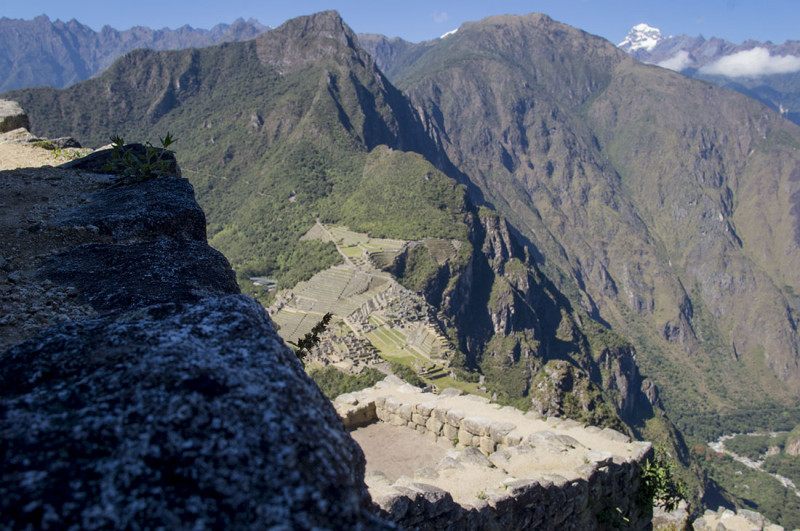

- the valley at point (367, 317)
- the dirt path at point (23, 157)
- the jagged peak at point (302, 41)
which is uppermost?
the jagged peak at point (302, 41)

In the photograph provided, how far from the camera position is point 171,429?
7.75ft

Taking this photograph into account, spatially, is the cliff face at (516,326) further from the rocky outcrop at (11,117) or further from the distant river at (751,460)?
the rocky outcrop at (11,117)

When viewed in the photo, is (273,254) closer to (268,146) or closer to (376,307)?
(376,307)

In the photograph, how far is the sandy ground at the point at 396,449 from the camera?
31.6 ft

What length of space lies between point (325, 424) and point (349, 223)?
97.4 metres

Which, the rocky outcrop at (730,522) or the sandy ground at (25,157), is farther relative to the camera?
the rocky outcrop at (730,522)

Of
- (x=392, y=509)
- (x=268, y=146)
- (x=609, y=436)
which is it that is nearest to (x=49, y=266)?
(x=392, y=509)

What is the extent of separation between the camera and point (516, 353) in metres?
103

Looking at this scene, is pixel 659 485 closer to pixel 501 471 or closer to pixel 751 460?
pixel 501 471

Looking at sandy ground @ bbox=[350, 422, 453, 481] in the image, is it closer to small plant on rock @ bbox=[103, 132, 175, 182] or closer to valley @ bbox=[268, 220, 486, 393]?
small plant on rock @ bbox=[103, 132, 175, 182]

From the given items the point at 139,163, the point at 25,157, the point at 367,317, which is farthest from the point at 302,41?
the point at 139,163

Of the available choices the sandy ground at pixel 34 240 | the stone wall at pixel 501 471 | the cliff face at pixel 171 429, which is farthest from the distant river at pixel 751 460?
the cliff face at pixel 171 429

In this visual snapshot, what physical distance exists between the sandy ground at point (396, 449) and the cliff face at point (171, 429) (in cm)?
678

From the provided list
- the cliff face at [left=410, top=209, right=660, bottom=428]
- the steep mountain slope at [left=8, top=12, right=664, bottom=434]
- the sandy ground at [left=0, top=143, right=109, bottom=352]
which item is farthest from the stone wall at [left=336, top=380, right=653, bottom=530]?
the cliff face at [left=410, top=209, right=660, bottom=428]
